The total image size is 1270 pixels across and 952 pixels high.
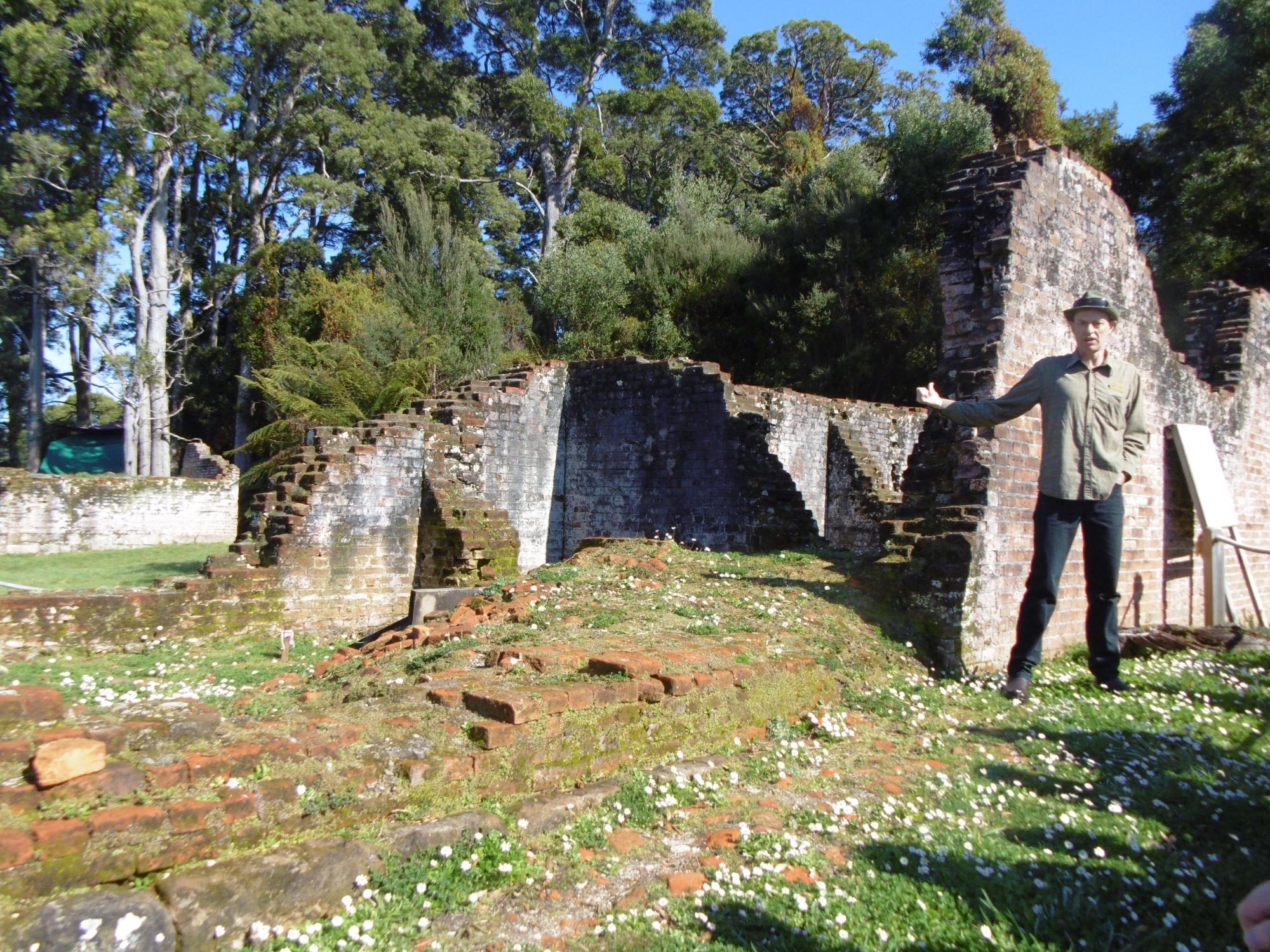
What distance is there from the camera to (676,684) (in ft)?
14.9

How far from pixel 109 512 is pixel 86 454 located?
12.1 m

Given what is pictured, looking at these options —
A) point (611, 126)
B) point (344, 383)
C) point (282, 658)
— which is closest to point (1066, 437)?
point (282, 658)

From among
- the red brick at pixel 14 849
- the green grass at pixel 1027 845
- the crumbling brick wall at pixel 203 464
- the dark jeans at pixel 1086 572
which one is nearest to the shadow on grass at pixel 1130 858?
the green grass at pixel 1027 845

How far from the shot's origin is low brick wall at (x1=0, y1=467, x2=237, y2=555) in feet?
62.5

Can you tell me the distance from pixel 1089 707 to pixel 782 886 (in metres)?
3.23

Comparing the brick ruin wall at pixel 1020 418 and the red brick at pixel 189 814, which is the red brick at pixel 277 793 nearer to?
the red brick at pixel 189 814

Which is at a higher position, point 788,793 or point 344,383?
point 344,383

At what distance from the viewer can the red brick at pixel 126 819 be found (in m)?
2.59

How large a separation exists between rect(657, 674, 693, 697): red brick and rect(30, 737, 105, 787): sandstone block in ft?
8.16

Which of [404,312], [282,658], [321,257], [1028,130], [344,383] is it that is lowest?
[282,658]

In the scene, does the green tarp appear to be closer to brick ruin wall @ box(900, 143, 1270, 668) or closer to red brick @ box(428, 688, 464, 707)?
brick ruin wall @ box(900, 143, 1270, 668)

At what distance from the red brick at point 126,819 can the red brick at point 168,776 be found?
16cm

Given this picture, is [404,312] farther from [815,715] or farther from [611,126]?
[815,715]

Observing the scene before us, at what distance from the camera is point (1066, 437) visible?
225 inches
